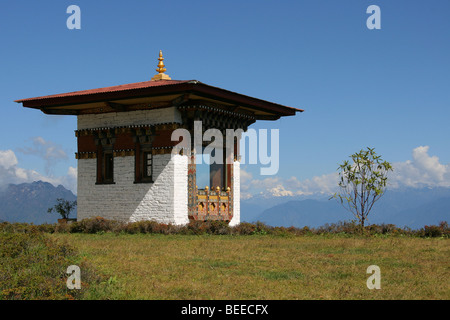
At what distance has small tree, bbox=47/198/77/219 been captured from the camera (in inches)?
1161

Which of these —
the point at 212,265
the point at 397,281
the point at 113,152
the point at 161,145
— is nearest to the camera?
the point at 397,281

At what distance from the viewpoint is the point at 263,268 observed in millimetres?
12227

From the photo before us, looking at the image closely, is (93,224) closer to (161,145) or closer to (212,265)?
(161,145)

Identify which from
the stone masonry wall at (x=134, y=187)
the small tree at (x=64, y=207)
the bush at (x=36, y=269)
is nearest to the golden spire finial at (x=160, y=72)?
the stone masonry wall at (x=134, y=187)

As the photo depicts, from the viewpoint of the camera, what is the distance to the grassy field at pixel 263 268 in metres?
9.52

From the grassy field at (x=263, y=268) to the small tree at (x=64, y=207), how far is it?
11397 millimetres

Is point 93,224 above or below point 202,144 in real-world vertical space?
below

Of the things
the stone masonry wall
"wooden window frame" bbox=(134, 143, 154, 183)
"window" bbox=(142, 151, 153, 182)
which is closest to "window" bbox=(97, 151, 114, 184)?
the stone masonry wall

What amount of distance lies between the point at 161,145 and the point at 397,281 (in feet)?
48.5

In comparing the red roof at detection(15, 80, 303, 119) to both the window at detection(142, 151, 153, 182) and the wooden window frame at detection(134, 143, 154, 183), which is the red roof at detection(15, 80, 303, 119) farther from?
the window at detection(142, 151, 153, 182)

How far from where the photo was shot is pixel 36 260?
11188 millimetres

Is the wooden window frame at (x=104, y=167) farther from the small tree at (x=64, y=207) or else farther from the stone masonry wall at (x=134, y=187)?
the small tree at (x=64, y=207)

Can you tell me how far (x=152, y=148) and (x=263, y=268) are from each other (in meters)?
12.9
